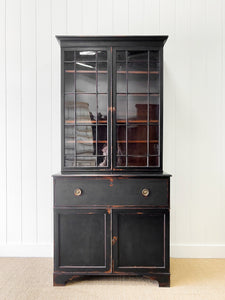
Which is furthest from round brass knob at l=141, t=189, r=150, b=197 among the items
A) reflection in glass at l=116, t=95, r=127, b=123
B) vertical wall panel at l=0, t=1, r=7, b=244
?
vertical wall panel at l=0, t=1, r=7, b=244

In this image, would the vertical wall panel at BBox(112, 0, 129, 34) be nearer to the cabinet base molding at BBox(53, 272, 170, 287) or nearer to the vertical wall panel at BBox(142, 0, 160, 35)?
the vertical wall panel at BBox(142, 0, 160, 35)

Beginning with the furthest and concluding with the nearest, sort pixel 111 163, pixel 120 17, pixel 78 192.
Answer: pixel 120 17
pixel 111 163
pixel 78 192

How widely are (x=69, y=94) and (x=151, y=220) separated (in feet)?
4.22

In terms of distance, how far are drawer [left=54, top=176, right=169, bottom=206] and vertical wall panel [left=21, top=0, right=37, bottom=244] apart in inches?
29.3

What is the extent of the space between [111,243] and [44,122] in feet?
4.63

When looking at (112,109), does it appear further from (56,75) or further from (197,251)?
(197,251)

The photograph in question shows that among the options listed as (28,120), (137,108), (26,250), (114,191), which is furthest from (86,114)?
(26,250)

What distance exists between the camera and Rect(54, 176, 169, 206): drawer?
2273mm

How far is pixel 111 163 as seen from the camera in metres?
2.37

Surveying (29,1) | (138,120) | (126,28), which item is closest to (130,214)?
(138,120)

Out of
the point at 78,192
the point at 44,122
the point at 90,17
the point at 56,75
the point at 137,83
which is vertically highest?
the point at 90,17

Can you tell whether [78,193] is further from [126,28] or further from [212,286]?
[126,28]

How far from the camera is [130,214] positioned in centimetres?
228

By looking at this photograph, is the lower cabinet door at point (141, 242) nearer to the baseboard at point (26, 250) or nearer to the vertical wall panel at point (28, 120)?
the baseboard at point (26, 250)
